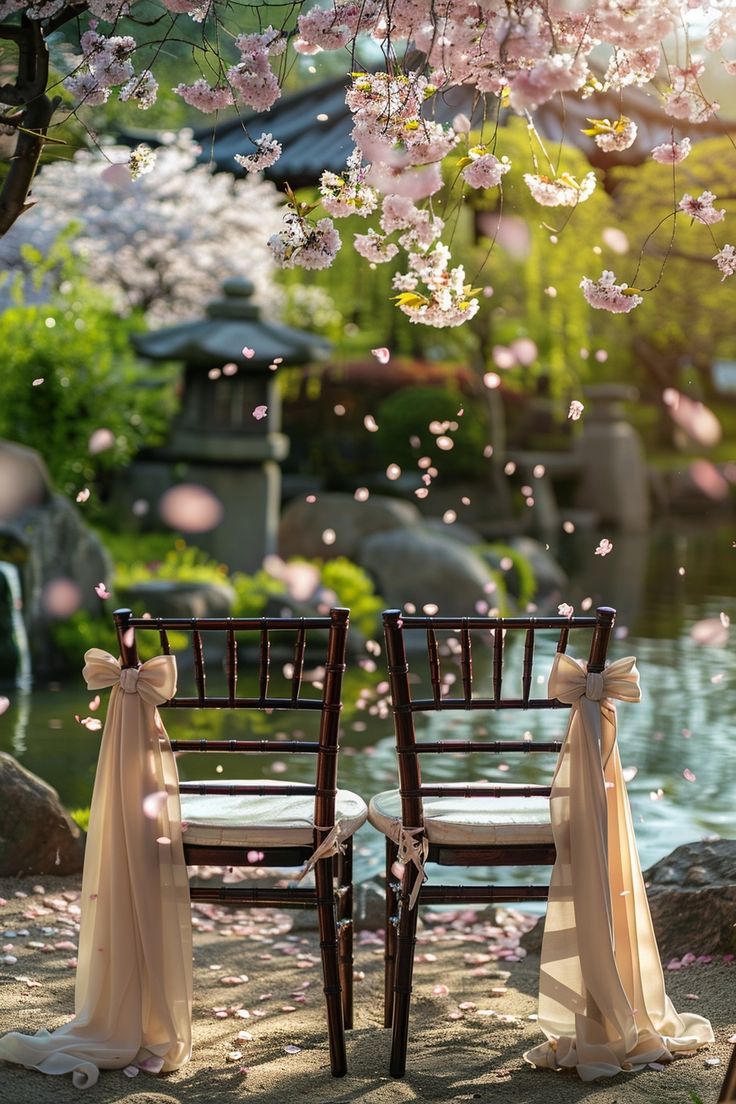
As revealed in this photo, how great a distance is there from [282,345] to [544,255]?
21.5ft

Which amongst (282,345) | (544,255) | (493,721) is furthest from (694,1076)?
(544,255)

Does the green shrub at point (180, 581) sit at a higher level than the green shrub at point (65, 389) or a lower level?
lower

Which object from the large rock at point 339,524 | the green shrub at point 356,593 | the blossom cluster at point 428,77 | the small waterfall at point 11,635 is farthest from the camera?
the large rock at point 339,524

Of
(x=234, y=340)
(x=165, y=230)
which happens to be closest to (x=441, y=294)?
(x=234, y=340)

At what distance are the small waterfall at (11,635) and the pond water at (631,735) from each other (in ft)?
0.64

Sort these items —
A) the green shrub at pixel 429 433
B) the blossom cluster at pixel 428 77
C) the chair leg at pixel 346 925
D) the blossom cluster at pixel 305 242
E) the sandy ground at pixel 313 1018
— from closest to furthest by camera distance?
the sandy ground at pixel 313 1018 → the blossom cluster at pixel 428 77 → the chair leg at pixel 346 925 → the blossom cluster at pixel 305 242 → the green shrub at pixel 429 433

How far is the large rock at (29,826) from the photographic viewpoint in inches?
147

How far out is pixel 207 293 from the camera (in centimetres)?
1412

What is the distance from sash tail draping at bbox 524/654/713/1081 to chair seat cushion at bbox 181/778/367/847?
1.43 ft

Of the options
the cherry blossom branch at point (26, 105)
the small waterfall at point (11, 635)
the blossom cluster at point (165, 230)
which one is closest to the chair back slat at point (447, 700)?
the cherry blossom branch at point (26, 105)

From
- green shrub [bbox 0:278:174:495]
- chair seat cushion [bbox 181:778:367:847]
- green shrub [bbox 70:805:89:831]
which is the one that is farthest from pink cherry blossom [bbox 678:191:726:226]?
green shrub [bbox 0:278:174:495]

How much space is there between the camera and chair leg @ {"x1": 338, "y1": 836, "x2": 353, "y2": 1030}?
108 inches

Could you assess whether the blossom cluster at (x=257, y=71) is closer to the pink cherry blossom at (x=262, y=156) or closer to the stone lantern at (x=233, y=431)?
the pink cherry blossom at (x=262, y=156)

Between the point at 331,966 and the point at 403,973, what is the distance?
0.14m
